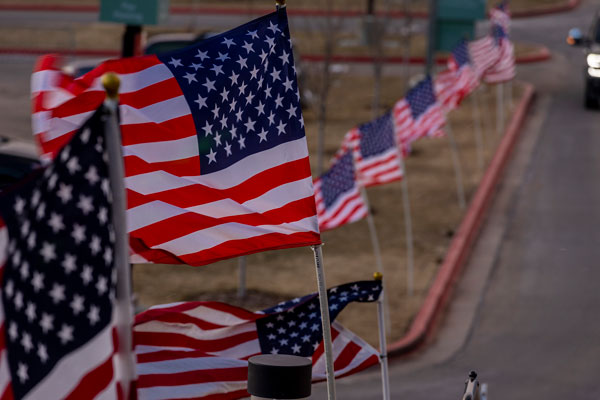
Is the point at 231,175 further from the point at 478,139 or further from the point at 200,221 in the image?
the point at 478,139

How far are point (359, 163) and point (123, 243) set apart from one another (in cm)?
918

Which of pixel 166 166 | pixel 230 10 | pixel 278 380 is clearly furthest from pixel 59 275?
pixel 230 10

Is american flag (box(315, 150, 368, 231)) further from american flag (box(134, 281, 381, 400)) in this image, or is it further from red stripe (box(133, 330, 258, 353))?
red stripe (box(133, 330, 258, 353))

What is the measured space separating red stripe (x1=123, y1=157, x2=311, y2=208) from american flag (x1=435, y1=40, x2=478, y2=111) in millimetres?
10279

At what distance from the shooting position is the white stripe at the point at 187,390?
664 cm

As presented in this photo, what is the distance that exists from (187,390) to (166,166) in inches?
53.9

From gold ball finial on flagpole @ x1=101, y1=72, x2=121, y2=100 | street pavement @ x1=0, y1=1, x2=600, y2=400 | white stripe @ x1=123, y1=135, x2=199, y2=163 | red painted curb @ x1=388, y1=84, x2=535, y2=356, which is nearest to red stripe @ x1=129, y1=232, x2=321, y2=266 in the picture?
white stripe @ x1=123, y1=135, x2=199, y2=163

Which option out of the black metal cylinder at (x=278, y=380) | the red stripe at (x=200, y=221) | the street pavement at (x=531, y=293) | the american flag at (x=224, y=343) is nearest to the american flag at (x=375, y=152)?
the street pavement at (x=531, y=293)

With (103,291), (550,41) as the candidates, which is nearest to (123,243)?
(103,291)

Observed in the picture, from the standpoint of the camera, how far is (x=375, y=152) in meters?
13.3

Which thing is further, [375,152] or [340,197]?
[375,152]

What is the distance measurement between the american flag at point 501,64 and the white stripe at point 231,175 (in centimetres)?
1349

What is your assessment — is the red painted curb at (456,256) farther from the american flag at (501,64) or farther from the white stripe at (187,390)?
the white stripe at (187,390)

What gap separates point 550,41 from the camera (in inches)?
1385
